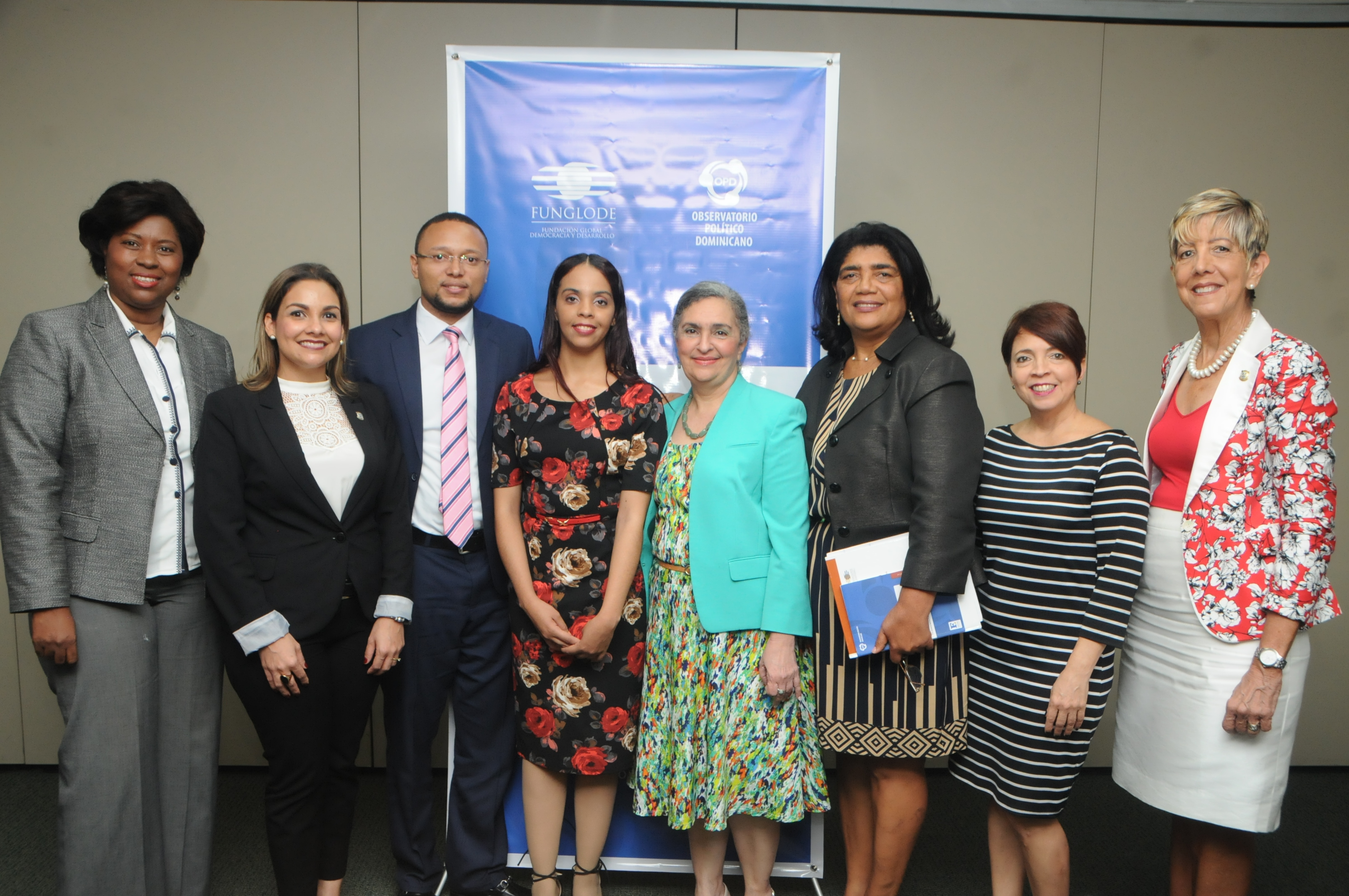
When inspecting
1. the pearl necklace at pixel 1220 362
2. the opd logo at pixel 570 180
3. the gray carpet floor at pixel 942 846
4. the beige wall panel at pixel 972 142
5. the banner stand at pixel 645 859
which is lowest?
the gray carpet floor at pixel 942 846

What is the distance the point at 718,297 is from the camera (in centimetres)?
209

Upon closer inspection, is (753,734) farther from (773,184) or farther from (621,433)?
(773,184)

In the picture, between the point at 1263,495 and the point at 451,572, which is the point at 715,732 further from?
the point at 1263,495

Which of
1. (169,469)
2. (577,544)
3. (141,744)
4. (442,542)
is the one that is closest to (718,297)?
(577,544)

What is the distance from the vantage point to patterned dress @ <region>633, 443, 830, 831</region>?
204cm

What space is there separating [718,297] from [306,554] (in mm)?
1299

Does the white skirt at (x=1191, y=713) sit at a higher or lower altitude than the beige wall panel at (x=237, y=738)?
higher

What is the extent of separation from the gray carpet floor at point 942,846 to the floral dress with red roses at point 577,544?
780 mm

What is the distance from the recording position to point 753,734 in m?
2.04

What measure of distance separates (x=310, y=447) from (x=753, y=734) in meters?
1.42

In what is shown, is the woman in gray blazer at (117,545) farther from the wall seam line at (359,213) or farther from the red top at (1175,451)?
the red top at (1175,451)

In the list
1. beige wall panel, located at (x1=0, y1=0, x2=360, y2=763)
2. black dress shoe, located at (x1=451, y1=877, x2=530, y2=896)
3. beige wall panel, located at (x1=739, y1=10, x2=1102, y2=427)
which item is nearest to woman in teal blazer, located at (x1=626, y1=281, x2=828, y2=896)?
black dress shoe, located at (x1=451, y1=877, x2=530, y2=896)

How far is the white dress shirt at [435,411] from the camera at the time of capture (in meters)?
2.29

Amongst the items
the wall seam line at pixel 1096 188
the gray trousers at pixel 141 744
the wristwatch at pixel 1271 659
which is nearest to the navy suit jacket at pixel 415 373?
the gray trousers at pixel 141 744
